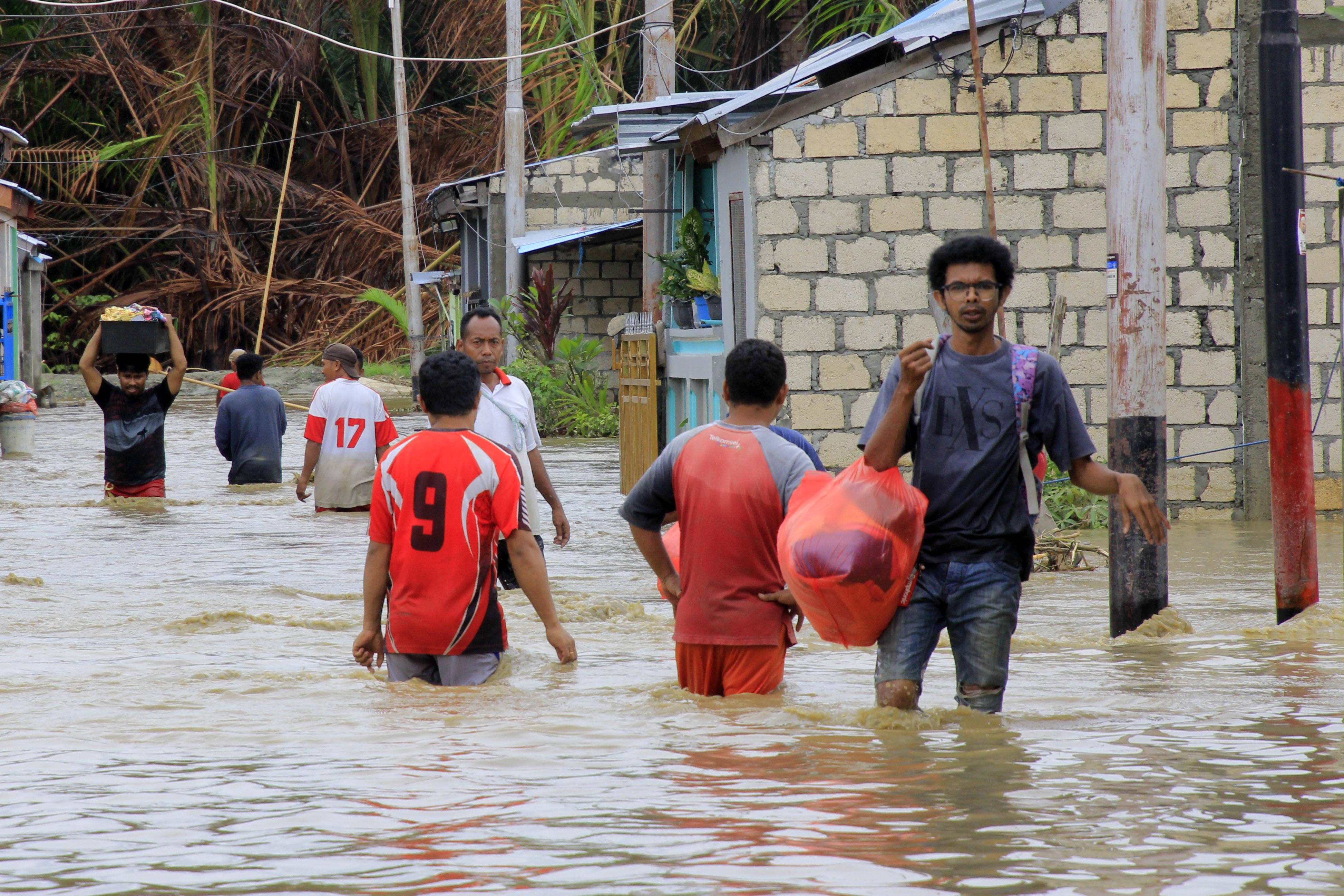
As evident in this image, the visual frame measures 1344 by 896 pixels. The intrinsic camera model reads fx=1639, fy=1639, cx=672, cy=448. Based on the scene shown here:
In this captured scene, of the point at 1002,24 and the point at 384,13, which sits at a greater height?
the point at 384,13

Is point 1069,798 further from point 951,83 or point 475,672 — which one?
point 951,83

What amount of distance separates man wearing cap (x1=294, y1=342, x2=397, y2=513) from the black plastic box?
1326mm

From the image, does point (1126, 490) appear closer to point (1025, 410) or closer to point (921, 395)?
point (1025, 410)

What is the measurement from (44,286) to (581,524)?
1331 inches

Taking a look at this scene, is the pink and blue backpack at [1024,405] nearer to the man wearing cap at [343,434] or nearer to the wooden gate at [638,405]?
the man wearing cap at [343,434]

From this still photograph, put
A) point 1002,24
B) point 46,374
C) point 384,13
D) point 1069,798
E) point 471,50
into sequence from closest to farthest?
point 1069,798 → point 1002,24 → point 46,374 → point 471,50 → point 384,13

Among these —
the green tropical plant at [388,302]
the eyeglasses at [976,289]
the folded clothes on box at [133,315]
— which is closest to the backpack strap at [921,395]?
the eyeglasses at [976,289]

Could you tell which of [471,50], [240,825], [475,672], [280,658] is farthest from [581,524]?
[471,50]

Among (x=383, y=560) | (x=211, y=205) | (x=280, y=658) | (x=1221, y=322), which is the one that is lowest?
(x=280, y=658)

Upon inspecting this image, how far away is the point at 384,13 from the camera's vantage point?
45688mm

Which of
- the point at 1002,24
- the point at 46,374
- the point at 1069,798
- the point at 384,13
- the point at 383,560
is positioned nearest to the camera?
the point at 1069,798

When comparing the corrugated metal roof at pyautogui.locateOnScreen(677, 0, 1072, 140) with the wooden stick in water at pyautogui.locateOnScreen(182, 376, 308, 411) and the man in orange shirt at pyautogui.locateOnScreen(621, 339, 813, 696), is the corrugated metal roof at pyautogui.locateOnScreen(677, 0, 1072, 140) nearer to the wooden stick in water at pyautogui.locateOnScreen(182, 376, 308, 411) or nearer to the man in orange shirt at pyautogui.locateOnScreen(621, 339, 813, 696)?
the man in orange shirt at pyautogui.locateOnScreen(621, 339, 813, 696)

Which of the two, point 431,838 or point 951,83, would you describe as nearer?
point 431,838

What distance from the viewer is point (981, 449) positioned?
4.84 metres
